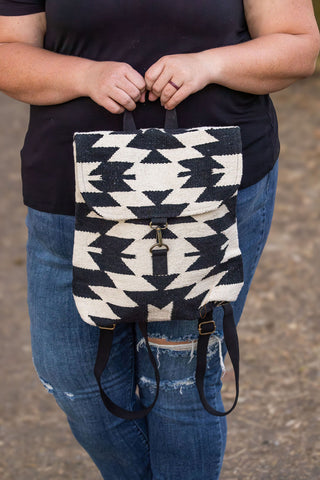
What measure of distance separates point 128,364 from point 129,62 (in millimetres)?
765

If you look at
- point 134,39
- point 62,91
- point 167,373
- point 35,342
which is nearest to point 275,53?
point 134,39

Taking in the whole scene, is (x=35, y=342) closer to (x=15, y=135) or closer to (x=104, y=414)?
(x=104, y=414)

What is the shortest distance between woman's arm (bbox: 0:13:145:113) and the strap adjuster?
0.52m

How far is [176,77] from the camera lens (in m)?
1.42

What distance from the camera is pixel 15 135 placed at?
20.1 feet

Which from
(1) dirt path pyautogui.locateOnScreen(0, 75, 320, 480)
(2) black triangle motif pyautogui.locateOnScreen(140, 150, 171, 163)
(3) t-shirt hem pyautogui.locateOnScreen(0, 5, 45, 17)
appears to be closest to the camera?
(2) black triangle motif pyautogui.locateOnScreen(140, 150, 171, 163)

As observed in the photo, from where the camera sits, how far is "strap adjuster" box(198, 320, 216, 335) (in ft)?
5.16

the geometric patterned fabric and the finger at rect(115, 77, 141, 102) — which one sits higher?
the finger at rect(115, 77, 141, 102)

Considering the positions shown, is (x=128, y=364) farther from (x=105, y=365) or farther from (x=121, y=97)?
(x=121, y=97)

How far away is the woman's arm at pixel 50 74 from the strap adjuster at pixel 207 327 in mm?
515

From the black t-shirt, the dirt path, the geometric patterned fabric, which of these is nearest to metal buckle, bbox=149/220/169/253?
the geometric patterned fabric

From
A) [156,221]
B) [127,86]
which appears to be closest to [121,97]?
[127,86]

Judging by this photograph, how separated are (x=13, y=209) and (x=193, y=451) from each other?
10.8 ft

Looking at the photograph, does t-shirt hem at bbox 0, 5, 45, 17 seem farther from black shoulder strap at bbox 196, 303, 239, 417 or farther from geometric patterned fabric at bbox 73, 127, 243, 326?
black shoulder strap at bbox 196, 303, 239, 417
